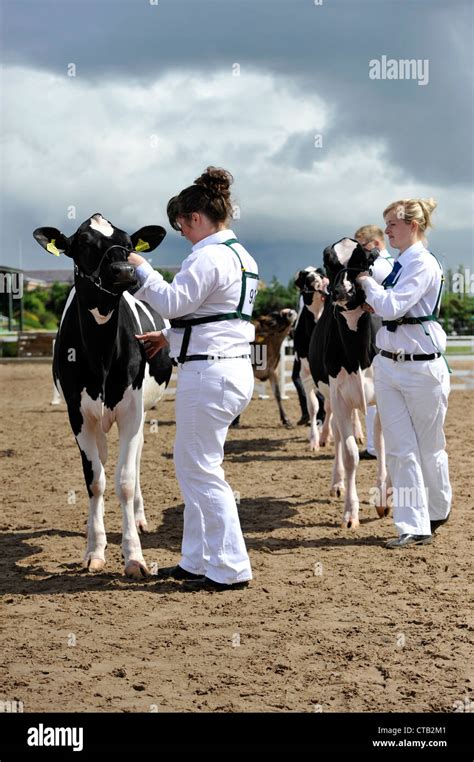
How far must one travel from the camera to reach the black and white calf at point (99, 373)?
6348mm

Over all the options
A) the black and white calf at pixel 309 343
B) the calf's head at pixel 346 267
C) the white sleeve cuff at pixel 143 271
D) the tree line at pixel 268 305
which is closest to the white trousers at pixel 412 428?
the calf's head at pixel 346 267

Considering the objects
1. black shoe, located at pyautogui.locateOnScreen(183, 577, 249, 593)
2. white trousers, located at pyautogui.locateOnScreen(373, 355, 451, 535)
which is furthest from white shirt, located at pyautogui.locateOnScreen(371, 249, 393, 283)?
black shoe, located at pyautogui.locateOnScreen(183, 577, 249, 593)

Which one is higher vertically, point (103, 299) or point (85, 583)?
point (103, 299)

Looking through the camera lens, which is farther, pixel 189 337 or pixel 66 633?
pixel 189 337

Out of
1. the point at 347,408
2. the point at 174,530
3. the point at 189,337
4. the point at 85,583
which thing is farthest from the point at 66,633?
the point at 347,408

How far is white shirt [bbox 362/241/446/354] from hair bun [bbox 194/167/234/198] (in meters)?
1.50

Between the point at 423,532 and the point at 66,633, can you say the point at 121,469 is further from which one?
the point at 423,532

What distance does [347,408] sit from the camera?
27.6 feet

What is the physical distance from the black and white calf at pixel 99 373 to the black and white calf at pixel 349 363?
1853mm

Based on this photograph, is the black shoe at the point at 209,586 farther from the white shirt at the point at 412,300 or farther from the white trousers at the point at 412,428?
the white shirt at the point at 412,300

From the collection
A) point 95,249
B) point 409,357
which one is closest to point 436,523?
point 409,357

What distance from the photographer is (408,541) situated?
7094 millimetres

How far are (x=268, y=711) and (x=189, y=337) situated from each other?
8.37 feet

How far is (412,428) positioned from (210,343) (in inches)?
80.8
